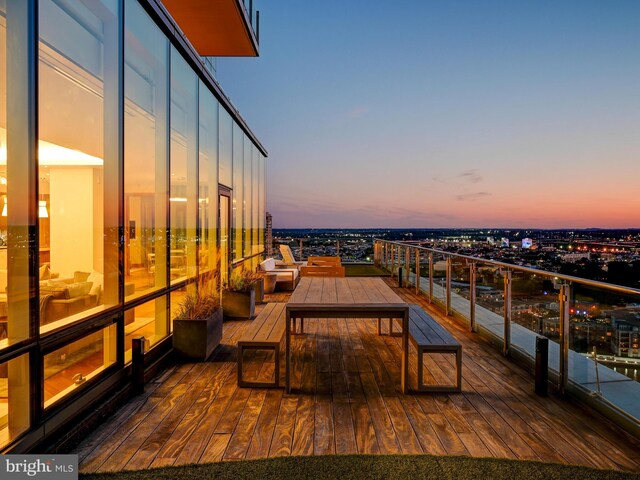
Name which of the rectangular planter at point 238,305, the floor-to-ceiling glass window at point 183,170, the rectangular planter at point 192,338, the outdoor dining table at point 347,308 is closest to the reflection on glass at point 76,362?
the rectangular planter at point 192,338

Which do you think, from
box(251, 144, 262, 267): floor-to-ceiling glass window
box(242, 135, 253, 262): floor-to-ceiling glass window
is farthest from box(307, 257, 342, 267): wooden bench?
box(242, 135, 253, 262): floor-to-ceiling glass window

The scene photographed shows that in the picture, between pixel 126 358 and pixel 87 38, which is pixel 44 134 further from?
pixel 126 358

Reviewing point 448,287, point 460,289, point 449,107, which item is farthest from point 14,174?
point 449,107

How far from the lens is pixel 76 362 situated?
2.58 metres

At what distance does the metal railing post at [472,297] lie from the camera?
4840mm

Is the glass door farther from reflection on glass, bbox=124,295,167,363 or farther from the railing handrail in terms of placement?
the railing handrail

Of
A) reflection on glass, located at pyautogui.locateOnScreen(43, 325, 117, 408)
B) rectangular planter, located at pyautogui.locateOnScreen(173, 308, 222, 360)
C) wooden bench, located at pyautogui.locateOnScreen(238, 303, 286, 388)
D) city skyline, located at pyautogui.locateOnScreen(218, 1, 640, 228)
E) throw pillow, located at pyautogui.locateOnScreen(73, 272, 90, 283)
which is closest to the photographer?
reflection on glass, located at pyautogui.locateOnScreen(43, 325, 117, 408)

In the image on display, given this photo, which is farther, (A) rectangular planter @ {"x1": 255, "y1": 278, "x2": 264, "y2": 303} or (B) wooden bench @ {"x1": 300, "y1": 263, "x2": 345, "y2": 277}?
(B) wooden bench @ {"x1": 300, "y1": 263, "x2": 345, "y2": 277}

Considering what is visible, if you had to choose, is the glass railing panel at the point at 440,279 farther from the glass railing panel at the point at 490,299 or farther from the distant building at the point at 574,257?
the distant building at the point at 574,257

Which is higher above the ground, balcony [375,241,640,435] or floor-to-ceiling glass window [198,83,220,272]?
floor-to-ceiling glass window [198,83,220,272]

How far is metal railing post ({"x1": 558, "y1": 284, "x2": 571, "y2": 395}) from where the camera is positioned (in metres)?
2.96

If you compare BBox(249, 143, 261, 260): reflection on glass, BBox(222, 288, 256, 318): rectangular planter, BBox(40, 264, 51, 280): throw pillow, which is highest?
BBox(249, 143, 261, 260): reflection on glass

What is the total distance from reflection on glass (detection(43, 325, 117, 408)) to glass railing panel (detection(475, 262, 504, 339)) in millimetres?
3835

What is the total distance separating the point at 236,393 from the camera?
3.04m
